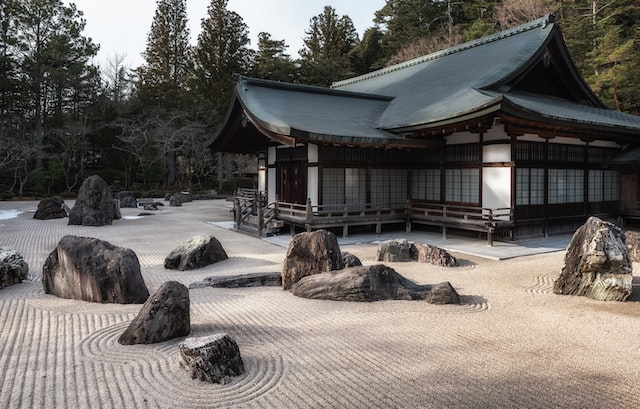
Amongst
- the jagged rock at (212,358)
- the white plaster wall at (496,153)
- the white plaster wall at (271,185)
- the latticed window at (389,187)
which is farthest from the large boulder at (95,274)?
the white plaster wall at (496,153)

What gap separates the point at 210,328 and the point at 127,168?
35305 millimetres

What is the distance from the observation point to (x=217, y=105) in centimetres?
3972

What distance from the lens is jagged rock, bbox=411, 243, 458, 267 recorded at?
32.0ft

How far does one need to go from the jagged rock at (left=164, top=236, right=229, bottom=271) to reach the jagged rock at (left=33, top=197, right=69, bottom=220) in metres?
12.8

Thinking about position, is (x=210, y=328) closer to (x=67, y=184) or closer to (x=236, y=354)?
(x=236, y=354)

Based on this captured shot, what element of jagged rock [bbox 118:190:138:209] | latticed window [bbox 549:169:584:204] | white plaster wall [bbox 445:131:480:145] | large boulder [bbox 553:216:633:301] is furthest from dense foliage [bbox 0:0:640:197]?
large boulder [bbox 553:216:633:301]

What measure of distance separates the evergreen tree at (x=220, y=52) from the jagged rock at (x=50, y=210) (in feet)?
75.0

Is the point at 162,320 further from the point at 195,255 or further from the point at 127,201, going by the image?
the point at 127,201

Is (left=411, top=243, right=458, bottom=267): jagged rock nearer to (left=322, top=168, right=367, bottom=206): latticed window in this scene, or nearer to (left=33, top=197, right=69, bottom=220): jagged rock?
(left=322, top=168, right=367, bottom=206): latticed window

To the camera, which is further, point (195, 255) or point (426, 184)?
point (426, 184)

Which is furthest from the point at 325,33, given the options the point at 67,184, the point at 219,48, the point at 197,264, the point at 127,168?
the point at 197,264

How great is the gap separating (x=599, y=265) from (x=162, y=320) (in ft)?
22.7

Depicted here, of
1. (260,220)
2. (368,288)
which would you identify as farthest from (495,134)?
(368,288)

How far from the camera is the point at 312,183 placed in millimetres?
14500
